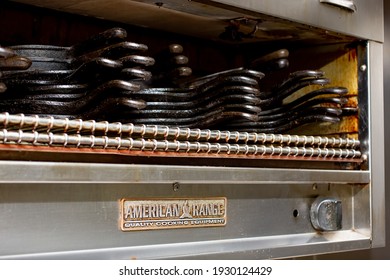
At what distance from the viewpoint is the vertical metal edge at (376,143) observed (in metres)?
1.78

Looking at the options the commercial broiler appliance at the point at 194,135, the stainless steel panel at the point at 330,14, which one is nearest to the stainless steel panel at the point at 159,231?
the commercial broiler appliance at the point at 194,135

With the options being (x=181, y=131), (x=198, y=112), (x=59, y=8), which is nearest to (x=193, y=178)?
(x=181, y=131)

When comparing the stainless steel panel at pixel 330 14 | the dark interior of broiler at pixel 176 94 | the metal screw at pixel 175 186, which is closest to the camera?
the dark interior of broiler at pixel 176 94

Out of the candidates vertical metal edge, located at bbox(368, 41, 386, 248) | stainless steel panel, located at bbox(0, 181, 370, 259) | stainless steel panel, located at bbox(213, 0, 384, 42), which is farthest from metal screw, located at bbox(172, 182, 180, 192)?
vertical metal edge, located at bbox(368, 41, 386, 248)

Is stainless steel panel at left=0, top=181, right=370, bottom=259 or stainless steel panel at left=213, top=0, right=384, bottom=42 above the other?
stainless steel panel at left=213, top=0, right=384, bottom=42

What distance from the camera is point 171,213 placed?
1.41 meters

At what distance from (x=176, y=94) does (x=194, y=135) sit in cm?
14

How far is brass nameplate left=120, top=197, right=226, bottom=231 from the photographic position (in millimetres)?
1344

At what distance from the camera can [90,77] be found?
136 centimetres

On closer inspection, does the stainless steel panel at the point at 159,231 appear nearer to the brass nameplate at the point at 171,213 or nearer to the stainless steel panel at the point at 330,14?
the brass nameplate at the point at 171,213

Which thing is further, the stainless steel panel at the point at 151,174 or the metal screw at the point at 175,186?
the metal screw at the point at 175,186

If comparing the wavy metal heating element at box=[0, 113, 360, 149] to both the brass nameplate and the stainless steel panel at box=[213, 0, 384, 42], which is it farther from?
the stainless steel panel at box=[213, 0, 384, 42]

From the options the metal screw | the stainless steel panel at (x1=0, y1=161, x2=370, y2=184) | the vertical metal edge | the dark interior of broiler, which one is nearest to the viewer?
the stainless steel panel at (x1=0, y1=161, x2=370, y2=184)

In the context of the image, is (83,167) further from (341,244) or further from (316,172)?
(341,244)
